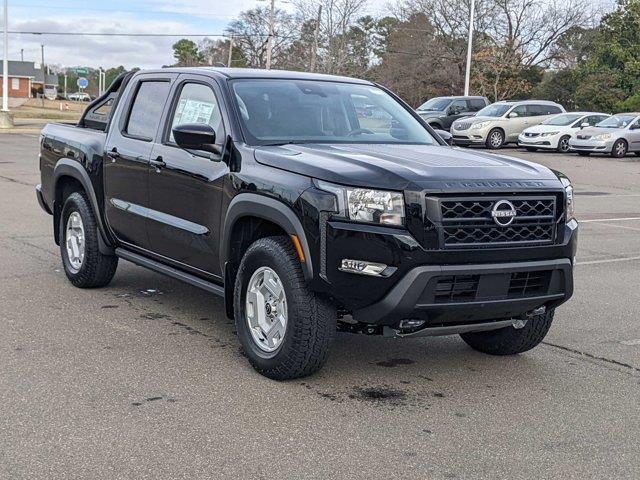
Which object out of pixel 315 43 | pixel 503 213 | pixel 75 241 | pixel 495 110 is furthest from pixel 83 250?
pixel 315 43

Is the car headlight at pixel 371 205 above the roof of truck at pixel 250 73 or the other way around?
the other way around

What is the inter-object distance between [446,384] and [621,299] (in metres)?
3.28

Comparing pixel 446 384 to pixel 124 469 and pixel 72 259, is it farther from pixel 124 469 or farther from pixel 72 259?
pixel 72 259

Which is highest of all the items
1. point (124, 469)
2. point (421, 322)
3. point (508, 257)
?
point (508, 257)

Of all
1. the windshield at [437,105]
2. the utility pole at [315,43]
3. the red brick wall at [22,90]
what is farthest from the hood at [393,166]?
the red brick wall at [22,90]

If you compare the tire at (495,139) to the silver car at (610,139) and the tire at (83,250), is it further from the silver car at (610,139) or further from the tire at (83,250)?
the tire at (83,250)

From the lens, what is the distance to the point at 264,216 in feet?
16.6

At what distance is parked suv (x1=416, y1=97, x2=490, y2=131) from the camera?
3353 centimetres

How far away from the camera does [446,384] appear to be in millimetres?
5195

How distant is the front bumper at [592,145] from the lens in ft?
96.2

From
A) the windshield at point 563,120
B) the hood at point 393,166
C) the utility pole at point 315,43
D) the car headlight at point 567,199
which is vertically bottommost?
the car headlight at point 567,199

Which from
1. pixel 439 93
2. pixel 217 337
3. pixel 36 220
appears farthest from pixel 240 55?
pixel 217 337

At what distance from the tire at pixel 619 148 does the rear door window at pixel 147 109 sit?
25346mm

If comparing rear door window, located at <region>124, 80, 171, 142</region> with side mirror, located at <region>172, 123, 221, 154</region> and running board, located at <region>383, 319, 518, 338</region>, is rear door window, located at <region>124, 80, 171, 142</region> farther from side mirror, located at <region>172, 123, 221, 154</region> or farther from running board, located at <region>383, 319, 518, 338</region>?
running board, located at <region>383, 319, 518, 338</region>
